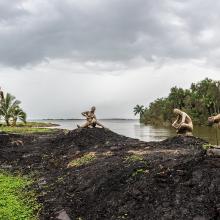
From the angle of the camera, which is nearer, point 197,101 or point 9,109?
point 9,109

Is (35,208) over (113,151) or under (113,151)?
under

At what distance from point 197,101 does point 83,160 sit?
81077 mm

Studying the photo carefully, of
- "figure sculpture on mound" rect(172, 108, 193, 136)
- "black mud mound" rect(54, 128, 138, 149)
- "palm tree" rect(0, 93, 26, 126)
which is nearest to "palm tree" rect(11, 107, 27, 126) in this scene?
"palm tree" rect(0, 93, 26, 126)

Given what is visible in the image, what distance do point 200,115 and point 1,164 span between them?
7683cm

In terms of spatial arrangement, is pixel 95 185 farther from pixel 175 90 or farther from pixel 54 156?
pixel 175 90

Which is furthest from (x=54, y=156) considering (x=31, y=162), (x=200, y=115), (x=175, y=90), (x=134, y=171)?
(x=175, y=90)

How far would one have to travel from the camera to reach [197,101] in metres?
96.5

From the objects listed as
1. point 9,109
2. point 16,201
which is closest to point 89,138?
point 16,201

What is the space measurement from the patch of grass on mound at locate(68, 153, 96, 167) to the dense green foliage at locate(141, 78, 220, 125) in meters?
73.5

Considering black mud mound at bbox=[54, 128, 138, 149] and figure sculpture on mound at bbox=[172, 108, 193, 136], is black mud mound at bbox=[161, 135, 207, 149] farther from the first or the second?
black mud mound at bbox=[54, 128, 138, 149]

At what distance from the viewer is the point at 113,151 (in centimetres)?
1880

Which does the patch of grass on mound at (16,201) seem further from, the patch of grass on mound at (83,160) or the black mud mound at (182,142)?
the black mud mound at (182,142)

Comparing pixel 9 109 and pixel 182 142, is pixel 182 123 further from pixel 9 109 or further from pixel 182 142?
pixel 9 109

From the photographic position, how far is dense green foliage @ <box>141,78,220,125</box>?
3595 inches
